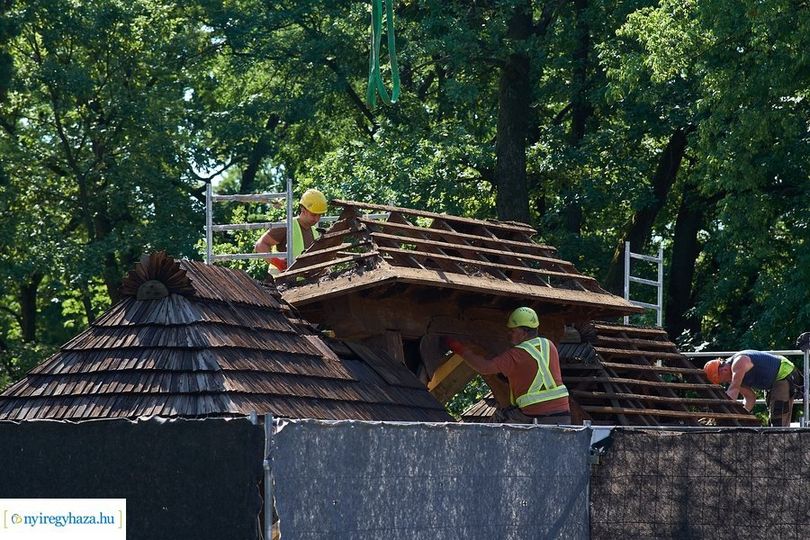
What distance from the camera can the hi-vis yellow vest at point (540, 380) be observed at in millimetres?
14289

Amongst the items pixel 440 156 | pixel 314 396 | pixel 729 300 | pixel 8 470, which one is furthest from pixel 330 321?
pixel 729 300

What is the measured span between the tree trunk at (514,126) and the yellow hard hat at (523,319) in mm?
16317

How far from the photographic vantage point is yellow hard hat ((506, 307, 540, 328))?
14.9 metres

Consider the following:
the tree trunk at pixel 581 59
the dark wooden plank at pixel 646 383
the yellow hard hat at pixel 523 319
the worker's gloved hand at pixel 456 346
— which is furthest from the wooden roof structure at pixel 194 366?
the tree trunk at pixel 581 59

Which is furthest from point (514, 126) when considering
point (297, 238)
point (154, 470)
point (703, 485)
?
point (154, 470)

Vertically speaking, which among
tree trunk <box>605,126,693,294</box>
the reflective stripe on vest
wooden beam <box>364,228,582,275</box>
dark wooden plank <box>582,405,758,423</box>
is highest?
tree trunk <box>605,126,693,294</box>

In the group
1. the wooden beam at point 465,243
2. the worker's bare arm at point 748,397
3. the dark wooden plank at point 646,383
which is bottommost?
the worker's bare arm at point 748,397

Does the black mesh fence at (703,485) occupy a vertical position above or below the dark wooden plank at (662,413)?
below

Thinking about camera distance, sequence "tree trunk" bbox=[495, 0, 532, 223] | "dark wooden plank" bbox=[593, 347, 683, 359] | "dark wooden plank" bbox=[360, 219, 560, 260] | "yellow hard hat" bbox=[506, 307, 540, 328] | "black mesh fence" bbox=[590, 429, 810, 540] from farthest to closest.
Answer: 1. "tree trunk" bbox=[495, 0, 532, 223]
2. "dark wooden plank" bbox=[593, 347, 683, 359]
3. "dark wooden plank" bbox=[360, 219, 560, 260]
4. "yellow hard hat" bbox=[506, 307, 540, 328]
5. "black mesh fence" bbox=[590, 429, 810, 540]

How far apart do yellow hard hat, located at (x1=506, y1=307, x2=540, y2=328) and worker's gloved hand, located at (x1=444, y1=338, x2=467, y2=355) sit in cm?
56

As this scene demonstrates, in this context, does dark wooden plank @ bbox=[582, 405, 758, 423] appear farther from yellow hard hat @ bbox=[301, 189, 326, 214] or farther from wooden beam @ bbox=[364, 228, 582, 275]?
yellow hard hat @ bbox=[301, 189, 326, 214]

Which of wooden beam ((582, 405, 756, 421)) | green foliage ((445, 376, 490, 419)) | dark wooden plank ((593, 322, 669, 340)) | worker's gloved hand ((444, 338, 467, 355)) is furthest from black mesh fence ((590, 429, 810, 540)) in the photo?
green foliage ((445, 376, 490, 419))

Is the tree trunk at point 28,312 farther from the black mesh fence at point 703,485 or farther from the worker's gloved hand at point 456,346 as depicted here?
the black mesh fence at point 703,485

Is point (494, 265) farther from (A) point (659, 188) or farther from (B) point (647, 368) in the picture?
(A) point (659, 188)
